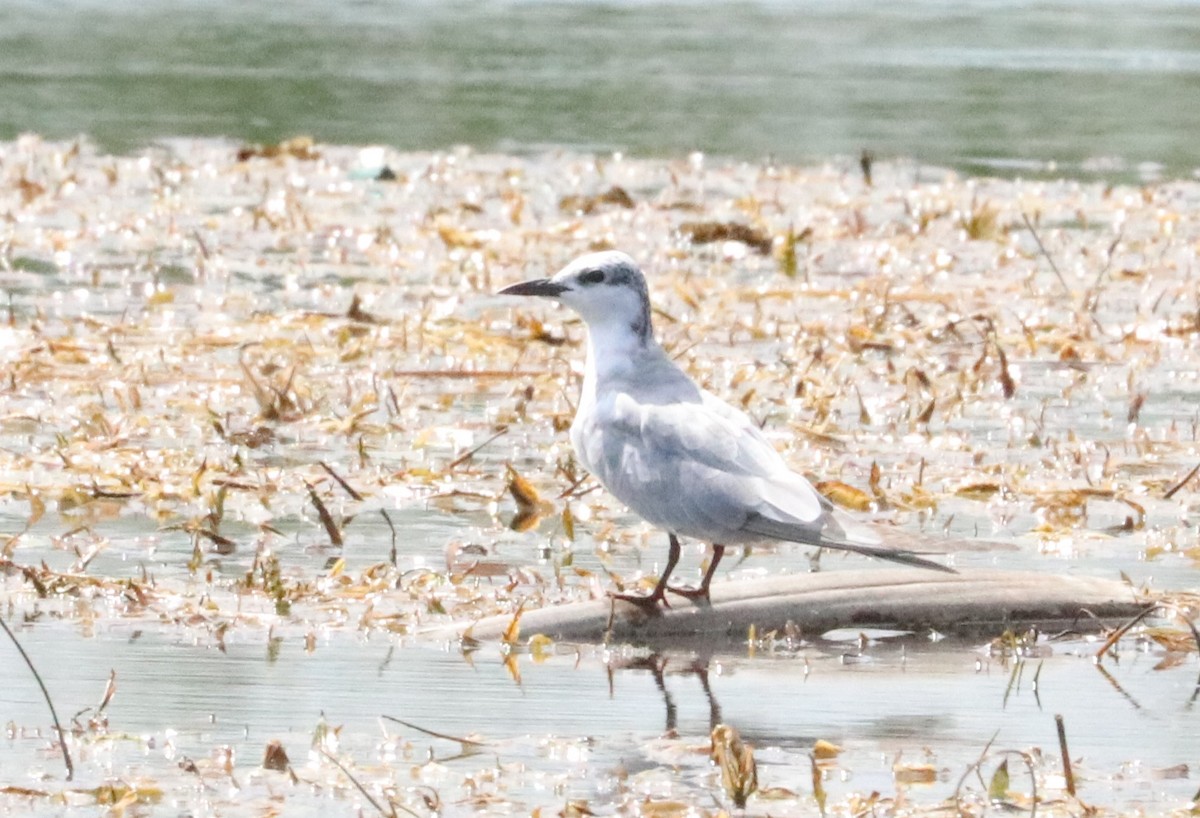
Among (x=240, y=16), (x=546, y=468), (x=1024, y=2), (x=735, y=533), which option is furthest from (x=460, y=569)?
(x=1024, y=2)

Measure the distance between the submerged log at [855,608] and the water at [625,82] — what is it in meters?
10.7

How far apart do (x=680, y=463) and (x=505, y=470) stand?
1661 millimetres

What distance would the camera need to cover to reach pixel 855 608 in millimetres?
5594

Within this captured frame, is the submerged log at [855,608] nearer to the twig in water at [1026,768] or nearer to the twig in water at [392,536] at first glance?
the twig in water at [392,536]

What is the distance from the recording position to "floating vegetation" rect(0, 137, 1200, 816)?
15.0 ft

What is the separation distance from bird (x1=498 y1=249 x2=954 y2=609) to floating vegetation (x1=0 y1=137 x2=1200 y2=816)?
0.71 feet

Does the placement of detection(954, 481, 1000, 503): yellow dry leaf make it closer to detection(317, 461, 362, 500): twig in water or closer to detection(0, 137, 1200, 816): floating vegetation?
detection(0, 137, 1200, 816): floating vegetation

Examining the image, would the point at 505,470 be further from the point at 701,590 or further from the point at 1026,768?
the point at 1026,768

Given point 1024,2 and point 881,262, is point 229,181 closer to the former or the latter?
point 881,262

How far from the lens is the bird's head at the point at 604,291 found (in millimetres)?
6184

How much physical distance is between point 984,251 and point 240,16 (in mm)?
19413

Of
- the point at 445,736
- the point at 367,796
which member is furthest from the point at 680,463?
the point at 367,796

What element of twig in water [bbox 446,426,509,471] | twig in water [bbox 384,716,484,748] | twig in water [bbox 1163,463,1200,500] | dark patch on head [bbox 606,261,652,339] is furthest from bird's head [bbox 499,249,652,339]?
twig in water [bbox 384,716,484,748]

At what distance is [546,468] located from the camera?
7441mm
